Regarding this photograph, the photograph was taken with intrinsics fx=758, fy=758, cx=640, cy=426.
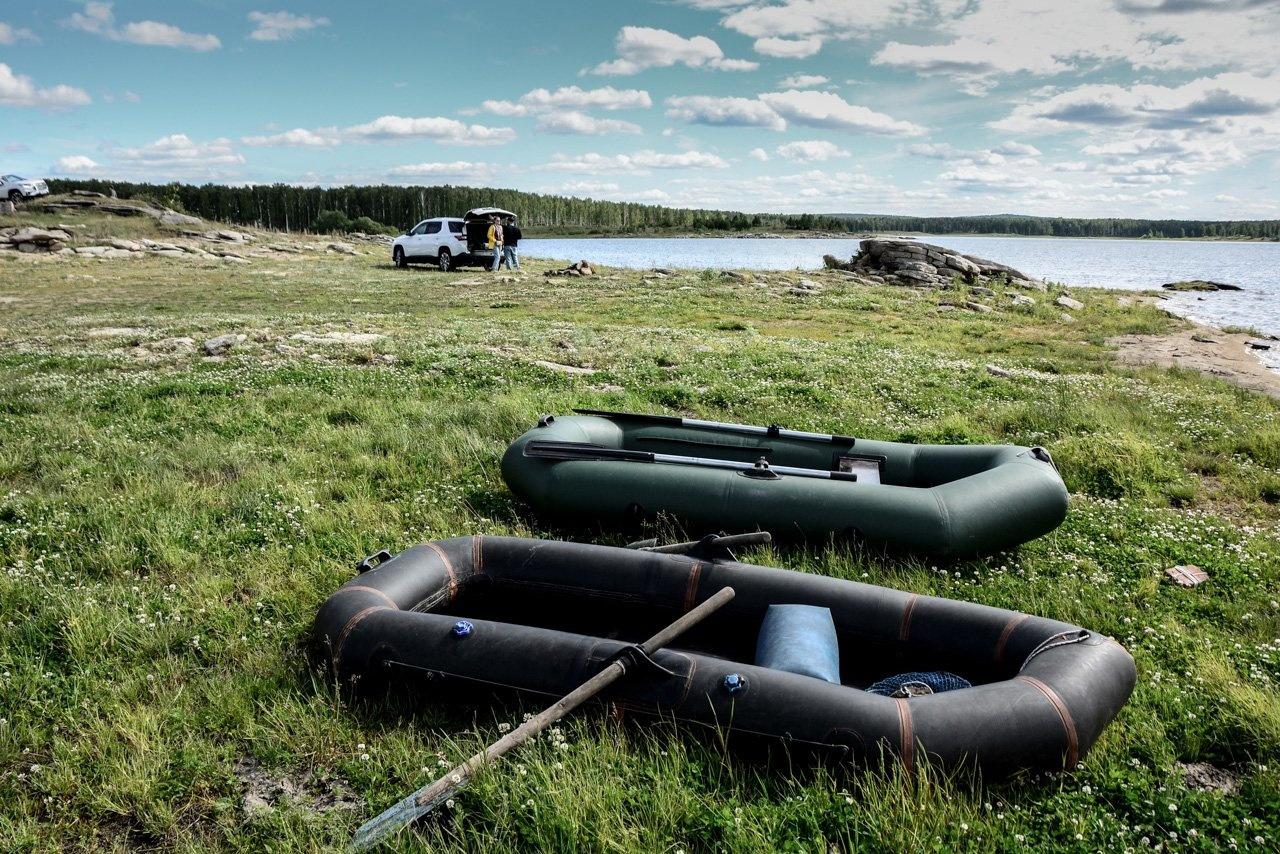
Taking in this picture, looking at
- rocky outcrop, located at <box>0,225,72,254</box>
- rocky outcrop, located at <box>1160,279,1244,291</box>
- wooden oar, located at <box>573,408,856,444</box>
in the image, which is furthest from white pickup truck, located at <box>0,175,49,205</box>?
rocky outcrop, located at <box>1160,279,1244,291</box>

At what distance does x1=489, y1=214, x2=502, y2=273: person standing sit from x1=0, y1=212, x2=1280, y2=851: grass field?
19765mm

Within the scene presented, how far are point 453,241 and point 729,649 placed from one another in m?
33.0

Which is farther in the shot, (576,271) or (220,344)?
(576,271)

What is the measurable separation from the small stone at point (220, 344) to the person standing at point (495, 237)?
19476 millimetres

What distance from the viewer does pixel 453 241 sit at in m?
35.1

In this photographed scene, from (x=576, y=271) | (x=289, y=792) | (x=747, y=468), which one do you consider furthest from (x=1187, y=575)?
(x=576, y=271)

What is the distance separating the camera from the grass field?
3.53m

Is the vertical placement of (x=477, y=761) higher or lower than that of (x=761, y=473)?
lower

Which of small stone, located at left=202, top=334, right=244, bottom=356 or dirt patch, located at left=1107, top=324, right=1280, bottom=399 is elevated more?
dirt patch, located at left=1107, top=324, right=1280, bottom=399

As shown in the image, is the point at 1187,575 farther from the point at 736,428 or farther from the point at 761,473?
the point at 736,428

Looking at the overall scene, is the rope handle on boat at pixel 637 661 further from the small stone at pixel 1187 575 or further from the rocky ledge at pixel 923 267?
the rocky ledge at pixel 923 267

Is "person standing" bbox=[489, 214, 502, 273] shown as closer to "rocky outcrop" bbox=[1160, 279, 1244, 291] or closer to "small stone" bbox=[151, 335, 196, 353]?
"small stone" bbox=[151, 335, 196, 353]

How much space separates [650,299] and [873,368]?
13.0 meters

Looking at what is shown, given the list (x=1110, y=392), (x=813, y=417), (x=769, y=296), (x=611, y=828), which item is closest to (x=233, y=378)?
(x=813, y=417)
